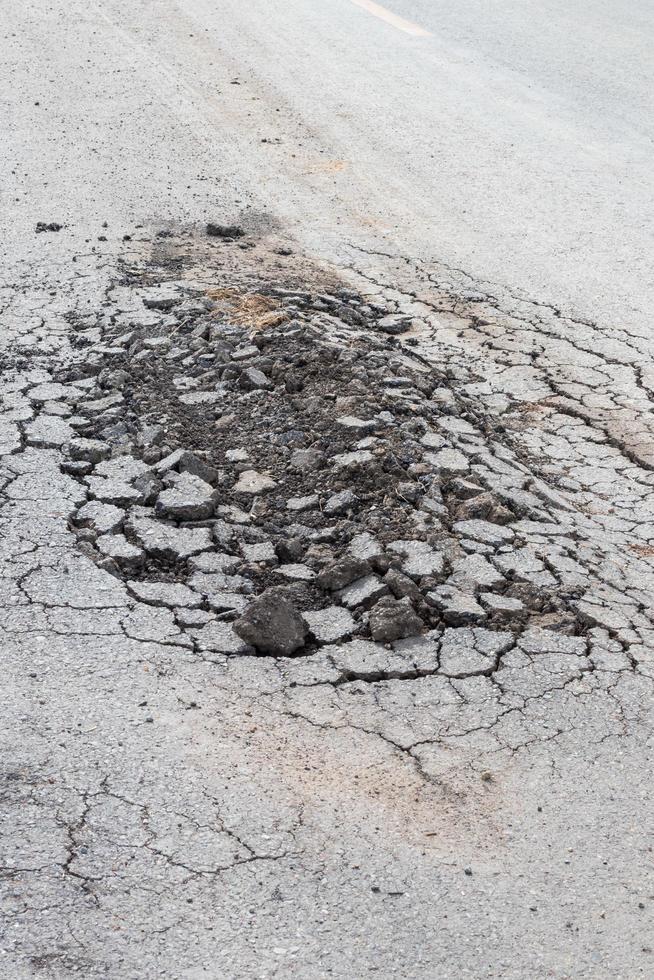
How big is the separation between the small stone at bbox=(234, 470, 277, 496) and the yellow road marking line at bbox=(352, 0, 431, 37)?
9048 millimetres

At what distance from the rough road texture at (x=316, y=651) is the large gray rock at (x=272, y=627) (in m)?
0.01

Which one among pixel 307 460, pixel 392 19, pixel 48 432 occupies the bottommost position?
pixel 48 432

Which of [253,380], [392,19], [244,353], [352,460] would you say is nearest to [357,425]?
[352,460]

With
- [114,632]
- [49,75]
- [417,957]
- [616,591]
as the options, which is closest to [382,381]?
[616,591]

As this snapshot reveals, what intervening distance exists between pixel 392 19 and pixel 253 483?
9726 mm

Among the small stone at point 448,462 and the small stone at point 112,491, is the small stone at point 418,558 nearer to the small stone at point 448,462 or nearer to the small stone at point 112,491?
the small stone at point 448,462

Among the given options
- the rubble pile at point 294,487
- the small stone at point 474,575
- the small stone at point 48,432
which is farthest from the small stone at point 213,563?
the small stone at point 48,432

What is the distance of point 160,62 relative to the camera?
34.2 ft

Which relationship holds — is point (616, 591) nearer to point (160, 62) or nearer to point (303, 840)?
point (303, 840)

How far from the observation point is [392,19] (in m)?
12.5

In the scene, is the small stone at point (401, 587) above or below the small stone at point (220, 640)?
above

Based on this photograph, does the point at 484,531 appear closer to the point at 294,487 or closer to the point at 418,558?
the point at 418,558

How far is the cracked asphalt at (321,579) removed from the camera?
2.74 m

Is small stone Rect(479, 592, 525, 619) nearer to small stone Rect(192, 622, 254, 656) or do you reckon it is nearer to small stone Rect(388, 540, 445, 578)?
small stone Rect(388, 540, 445, 578)
